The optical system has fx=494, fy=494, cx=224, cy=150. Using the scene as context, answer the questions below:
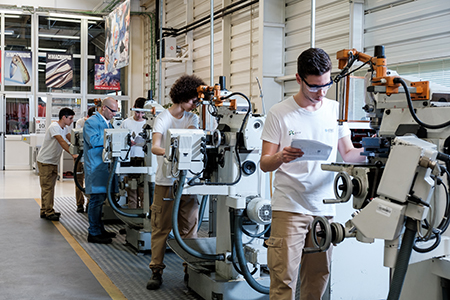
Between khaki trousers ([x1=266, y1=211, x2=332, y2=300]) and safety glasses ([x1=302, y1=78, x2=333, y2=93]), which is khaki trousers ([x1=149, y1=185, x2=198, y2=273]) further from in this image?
safety glasses ([x1=302, y1=78, x2=333, y2=93])

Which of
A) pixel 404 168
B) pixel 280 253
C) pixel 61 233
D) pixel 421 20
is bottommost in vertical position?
pixel 61 233

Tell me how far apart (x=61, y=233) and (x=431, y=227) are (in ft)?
15.9

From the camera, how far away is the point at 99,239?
5.21 m

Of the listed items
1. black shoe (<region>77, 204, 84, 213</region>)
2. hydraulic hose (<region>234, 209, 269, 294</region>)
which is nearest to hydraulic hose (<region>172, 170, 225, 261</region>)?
hydraulic hose (<region>234, 209, 269, 294</region>)

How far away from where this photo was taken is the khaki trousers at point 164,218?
12.0 feet

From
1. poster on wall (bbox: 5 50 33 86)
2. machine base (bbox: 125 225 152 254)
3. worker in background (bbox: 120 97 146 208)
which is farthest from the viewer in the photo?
poster on wall (bbox: 5 50 33 86)

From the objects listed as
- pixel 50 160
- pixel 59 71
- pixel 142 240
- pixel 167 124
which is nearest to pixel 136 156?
pixel 142 240

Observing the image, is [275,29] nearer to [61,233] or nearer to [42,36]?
[61,233]

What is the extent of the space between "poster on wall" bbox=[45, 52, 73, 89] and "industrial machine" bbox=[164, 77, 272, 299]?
11580 mm

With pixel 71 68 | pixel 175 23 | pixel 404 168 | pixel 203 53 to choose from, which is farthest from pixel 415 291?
pixel 71 68

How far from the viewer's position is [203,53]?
9797 mm

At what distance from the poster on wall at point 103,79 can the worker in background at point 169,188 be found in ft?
35.9

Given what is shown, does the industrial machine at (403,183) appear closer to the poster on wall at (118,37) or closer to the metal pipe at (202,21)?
the metal pipe at (202,21)

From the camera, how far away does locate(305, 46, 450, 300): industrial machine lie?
1.54 meters
